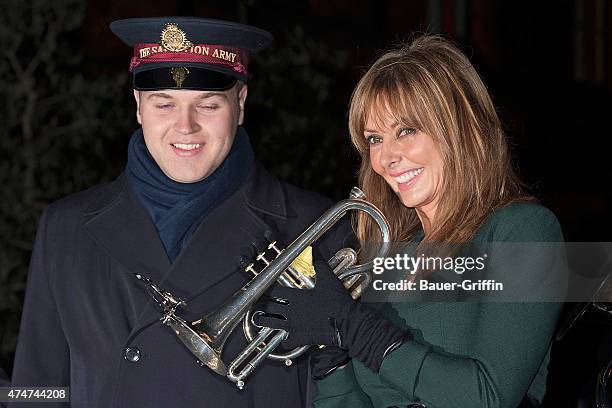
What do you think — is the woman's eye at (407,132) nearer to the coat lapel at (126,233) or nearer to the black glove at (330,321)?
the black glove at (330,321)

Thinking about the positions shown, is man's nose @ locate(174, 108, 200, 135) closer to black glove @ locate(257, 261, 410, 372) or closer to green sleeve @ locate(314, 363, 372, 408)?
black glove @ locate(257, 261, 410, 372)

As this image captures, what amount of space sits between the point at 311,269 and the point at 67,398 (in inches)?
39.1

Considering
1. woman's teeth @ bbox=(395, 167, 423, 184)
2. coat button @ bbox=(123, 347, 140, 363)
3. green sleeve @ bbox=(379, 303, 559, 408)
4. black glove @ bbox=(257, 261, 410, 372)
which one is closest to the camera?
green sleeve @ bbox=(379, 303, 559, 408)

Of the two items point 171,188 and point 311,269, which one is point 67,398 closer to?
point 171,188

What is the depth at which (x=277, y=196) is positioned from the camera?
12.8 feet

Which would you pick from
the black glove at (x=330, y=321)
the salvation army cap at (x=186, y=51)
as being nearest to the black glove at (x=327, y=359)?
the black glove at (x=330, y=321)

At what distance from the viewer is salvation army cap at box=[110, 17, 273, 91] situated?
12.1ft

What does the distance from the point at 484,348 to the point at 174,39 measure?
140cm

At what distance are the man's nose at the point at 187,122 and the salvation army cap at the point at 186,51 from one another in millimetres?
78

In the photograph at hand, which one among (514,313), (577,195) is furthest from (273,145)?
(577,195)

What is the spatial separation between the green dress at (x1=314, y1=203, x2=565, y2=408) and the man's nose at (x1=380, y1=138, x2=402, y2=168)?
0.33 metres

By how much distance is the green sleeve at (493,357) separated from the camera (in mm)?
3107

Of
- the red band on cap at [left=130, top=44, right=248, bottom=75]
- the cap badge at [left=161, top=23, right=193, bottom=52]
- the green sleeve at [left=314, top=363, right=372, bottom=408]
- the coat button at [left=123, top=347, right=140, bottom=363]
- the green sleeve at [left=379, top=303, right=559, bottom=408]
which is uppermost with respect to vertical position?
the cap badge at [left=161, top=23, right=193, bottom=52]

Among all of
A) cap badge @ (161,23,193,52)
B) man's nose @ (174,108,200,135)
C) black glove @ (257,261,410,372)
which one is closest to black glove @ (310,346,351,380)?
black glove @ (257,261,410,372)
